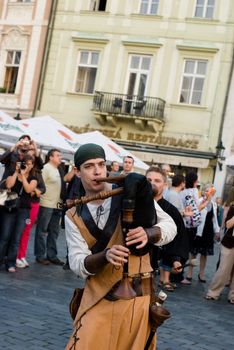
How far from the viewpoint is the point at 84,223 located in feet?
9.71

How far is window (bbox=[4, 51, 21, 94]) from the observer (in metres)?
26.8

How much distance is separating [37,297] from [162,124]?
17.7 metres

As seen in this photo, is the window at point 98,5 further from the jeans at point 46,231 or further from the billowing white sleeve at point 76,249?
the billowing white sleeve at point 76,249

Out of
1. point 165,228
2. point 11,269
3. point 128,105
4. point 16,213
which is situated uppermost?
point 128,105

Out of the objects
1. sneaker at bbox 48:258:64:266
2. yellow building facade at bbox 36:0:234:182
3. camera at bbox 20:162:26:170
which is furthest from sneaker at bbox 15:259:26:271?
yellow building facade at bbox 36:0:234:182

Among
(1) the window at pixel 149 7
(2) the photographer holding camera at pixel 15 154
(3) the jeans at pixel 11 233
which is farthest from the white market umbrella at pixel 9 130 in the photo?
(1) the window at pixel 149 7

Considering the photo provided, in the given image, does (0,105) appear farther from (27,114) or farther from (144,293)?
(144,293)

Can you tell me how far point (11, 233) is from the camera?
8.38m

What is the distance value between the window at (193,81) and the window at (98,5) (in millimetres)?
4788

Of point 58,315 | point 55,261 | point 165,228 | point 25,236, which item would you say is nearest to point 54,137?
point 55,261

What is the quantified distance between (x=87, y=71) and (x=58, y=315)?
66.6 feet

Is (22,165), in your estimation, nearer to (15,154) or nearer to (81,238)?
(15,154)

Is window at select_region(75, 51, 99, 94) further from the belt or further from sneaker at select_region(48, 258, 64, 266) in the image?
the belt

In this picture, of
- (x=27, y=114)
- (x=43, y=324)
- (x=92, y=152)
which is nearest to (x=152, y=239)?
(x=92, y=152)
